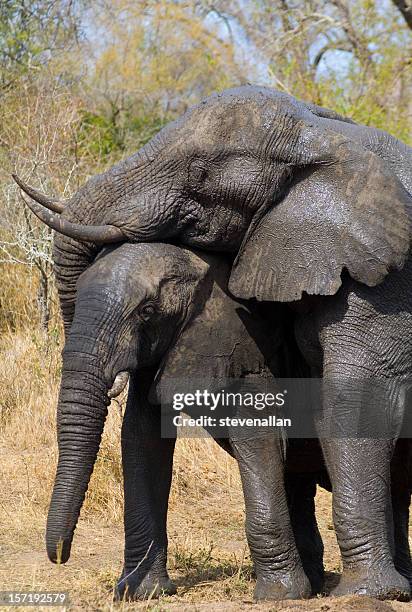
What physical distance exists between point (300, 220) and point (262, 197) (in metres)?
0.22

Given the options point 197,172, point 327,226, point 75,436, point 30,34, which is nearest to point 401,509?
point 327,226

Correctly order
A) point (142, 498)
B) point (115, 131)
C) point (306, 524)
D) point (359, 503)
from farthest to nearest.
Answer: point (115, 131), point (306, 524), point (142, 498), point (359, 503)

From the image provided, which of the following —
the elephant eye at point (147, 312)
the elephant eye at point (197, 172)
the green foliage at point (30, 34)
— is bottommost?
the elephant eye at point (147, 312)

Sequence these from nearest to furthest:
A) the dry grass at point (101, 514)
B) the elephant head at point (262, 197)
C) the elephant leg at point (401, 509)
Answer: the elephant head at point (262, 197)
the elephant leg at point (401, 509)
the dry grass at point (101, 514)

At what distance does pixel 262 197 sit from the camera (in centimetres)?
579

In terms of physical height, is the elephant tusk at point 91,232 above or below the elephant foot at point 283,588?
above

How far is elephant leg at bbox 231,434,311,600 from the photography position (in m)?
6.04

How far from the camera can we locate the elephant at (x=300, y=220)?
224 inches

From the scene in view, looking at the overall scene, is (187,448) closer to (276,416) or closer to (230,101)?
(276,416)

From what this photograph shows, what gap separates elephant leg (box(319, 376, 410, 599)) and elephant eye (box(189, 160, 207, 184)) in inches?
45.7

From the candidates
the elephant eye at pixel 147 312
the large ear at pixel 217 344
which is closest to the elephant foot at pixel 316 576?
the large ear at pixel 217 344

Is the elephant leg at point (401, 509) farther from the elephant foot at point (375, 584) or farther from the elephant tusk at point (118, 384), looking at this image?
the elephant tusk at point (118, 384)

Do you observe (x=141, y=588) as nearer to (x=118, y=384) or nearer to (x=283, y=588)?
(x=283, y=588)

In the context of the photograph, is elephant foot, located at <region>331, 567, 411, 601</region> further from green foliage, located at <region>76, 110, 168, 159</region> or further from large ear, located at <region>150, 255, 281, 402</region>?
green foliage, located at <region>76, 110, 168, 159</region>
